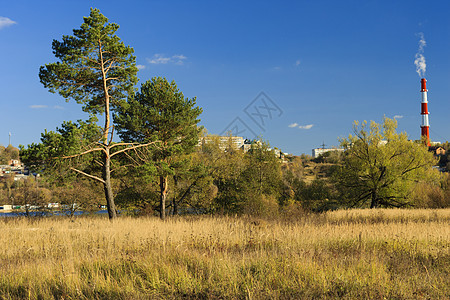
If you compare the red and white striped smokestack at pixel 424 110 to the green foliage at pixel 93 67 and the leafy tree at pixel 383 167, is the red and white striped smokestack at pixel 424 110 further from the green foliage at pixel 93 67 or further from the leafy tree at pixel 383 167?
the green foliage at pixel 93 67

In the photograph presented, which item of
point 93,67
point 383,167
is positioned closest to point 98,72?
point 93,67

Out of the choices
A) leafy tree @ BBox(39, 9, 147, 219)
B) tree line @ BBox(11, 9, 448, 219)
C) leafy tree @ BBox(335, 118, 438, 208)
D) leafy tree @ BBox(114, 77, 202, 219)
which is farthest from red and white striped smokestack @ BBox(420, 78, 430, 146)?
leafy tree @ BBox(39, 9, 147, 219)

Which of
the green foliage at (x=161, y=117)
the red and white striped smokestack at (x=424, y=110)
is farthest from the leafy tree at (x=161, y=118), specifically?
the red and white striped smokestack at (x=424, y=110)

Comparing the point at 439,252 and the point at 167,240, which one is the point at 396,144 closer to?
the point at 439,252

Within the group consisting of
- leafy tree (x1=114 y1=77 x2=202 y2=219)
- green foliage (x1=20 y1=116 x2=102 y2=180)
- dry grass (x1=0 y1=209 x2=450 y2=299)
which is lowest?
dry grass (x1=0 y1=209 x2=450 y2=299)

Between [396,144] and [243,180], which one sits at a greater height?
[396,144]

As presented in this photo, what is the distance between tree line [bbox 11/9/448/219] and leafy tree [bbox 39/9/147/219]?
0.07 m

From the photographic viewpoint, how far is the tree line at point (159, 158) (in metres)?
20.1

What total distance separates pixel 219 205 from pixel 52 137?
2228cm

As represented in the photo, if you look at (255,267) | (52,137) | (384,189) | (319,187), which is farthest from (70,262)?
(319,187)

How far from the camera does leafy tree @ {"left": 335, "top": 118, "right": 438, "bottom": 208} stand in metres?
35.9

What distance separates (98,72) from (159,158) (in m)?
8.85

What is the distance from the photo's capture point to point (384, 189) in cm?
3650

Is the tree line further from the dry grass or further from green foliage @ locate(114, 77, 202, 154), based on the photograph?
the dry grass
